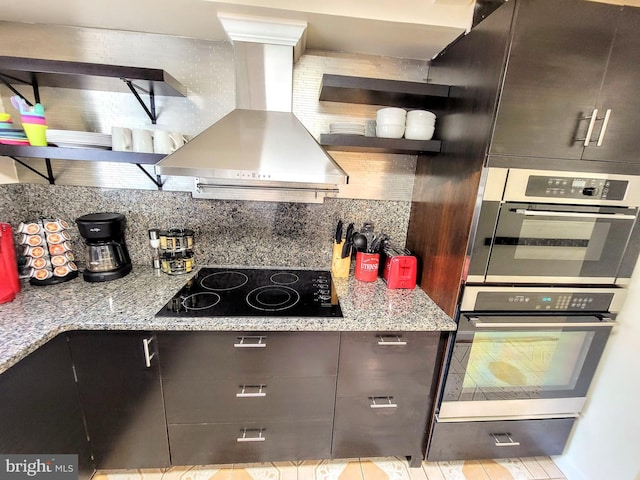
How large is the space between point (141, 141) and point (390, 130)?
1.21 m

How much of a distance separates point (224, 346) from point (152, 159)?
91cm

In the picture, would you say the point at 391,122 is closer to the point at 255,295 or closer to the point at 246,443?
the point at 255,295

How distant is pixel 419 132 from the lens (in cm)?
128

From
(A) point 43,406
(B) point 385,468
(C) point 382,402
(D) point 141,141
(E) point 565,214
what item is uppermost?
(D) point 141,141

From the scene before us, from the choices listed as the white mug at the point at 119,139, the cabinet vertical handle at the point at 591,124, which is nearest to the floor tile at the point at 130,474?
the white mug at the point at 119,139

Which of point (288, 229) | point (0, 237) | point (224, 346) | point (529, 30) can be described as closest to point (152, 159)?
point (0, 237)

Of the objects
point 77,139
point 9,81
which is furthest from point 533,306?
point 9,81

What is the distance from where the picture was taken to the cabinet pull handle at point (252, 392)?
115 centimetres

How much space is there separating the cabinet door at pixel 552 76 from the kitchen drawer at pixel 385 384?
3.38 ft

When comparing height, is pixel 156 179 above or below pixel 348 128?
below

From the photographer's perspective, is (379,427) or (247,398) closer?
(247,398)

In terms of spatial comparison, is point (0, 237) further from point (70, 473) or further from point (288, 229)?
point (288, 229)

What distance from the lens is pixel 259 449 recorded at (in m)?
1.25

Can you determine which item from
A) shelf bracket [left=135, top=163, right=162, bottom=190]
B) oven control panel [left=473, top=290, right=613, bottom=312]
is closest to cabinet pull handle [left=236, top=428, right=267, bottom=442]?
oven control panel [left=473, top=290, right=613, bottom=312]
